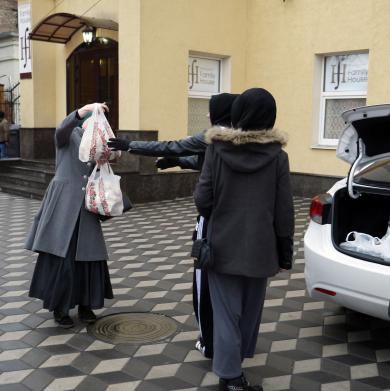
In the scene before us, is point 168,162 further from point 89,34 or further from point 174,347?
point 89,34

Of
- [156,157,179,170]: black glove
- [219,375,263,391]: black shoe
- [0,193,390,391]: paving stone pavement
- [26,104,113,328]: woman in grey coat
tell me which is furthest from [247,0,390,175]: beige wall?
[219,375,263,391]: black shoe

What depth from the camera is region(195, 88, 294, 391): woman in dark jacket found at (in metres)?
3.06

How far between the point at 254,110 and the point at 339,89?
8285mm

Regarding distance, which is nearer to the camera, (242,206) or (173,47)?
(242,206)

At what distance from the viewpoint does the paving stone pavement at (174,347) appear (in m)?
3.51

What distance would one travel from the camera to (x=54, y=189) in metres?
4.33

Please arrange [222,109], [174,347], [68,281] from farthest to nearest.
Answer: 1. [68,281]
2. [174,347]
3. [222,109]

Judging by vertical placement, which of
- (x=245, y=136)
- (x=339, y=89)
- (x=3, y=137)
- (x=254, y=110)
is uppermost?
(x=339, y=89)

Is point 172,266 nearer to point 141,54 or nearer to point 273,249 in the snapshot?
point 273,249

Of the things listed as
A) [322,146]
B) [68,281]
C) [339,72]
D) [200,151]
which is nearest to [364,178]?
[200,151]

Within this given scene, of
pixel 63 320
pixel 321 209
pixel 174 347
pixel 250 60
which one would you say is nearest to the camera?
pixel 174 347

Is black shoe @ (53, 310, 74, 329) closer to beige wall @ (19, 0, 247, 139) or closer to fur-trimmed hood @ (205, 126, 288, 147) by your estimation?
fur-trimmed hood @ (205, 126, 288, 147)

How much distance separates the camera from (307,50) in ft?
35.7

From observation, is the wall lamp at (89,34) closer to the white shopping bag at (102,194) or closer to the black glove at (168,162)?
the white shopping bag at (102,194)
